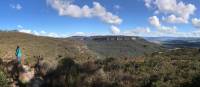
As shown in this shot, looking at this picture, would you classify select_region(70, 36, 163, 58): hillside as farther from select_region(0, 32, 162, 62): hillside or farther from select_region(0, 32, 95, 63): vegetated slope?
select_region(0, 32, 95, 63): vegetated slope

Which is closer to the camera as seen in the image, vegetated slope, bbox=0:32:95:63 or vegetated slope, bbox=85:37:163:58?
vegetated slope, bbox=0:32:95:63

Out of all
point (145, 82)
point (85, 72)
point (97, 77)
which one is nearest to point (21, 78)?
point (85, 72)

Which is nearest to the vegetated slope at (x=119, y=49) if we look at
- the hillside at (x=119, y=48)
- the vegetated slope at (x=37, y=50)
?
the hillside at (x=119, y=48)

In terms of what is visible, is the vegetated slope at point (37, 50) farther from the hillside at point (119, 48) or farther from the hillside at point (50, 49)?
the hillside at point (119, 48)

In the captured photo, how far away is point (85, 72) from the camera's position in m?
17.2

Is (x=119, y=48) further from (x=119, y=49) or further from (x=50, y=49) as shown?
(x=50, y=49)

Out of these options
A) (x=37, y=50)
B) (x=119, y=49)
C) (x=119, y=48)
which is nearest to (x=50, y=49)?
(x=37, y=50)

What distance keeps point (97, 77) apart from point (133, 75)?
1664mm

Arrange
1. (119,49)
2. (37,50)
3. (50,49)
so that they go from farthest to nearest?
(119,49) → (50,49) → (37,50)

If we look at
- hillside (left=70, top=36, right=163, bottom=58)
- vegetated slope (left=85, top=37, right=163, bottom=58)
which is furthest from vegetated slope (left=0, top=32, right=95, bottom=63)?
vegetated slope (left=85, top=37, right=163, bottom=58)

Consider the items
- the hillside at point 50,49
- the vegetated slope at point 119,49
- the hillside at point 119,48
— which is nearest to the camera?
the hillside at point 50,49

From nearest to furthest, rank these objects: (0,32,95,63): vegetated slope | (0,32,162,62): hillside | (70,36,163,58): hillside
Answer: (0,32,95,63): vegetated slope
(0,32,162,62): hillside
(70,36,163,58): hillside

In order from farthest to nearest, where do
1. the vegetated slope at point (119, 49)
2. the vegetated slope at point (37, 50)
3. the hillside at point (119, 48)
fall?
the vegetated slope at point (119, 49) → the hillside at point (119, 48) → the vegetated slope at point (37, 50)

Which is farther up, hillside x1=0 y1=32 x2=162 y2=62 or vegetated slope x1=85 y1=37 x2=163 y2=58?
hillside x1=0 y1=32 x2=162 y2=62
